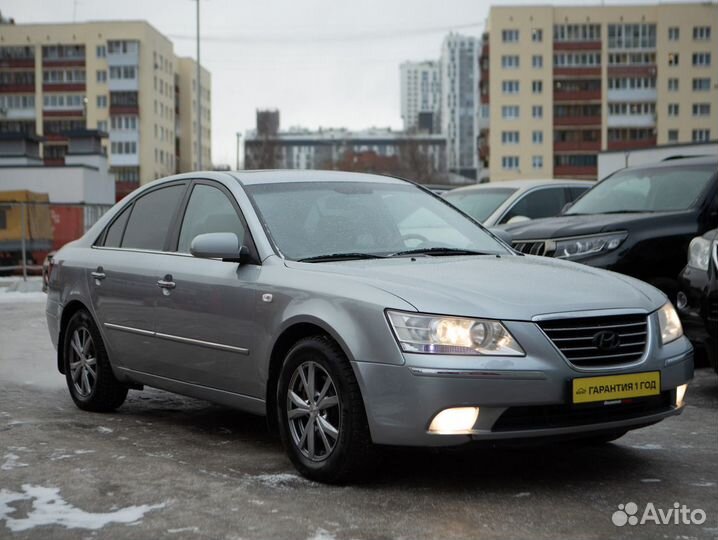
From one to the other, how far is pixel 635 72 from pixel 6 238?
8990cm

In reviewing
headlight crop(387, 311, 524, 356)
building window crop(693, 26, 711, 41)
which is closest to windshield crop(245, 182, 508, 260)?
headlight crop(387, 311, 524, 356)

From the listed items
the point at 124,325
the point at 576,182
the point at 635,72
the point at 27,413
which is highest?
the point at 635,72

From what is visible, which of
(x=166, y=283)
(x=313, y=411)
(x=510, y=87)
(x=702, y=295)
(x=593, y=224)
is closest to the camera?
(x=313, y=411)

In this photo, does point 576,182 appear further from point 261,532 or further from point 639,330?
point 261,532

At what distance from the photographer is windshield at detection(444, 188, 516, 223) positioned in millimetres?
13310

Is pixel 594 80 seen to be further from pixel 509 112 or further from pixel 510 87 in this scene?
pixel 509 112

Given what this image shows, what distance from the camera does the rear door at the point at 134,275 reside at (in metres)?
6.59

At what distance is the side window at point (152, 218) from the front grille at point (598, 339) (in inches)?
113

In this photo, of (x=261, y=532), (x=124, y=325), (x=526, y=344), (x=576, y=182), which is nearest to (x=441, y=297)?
(x=526, y=344)

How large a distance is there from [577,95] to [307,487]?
10542 centimetres

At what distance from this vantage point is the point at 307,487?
502 centimetres

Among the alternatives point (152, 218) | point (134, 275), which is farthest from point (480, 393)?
point (152, 218)

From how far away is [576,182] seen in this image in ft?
45.2

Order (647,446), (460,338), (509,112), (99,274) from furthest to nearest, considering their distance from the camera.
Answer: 1. (509,112)
2. (99,274)
3. (647,446)
4. (460,338)
